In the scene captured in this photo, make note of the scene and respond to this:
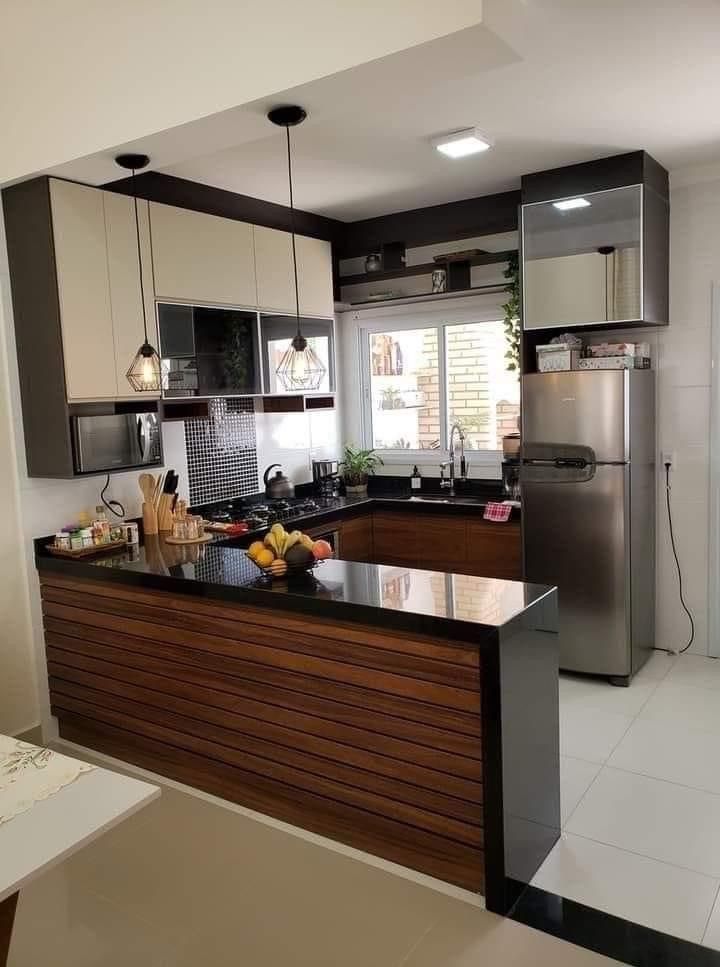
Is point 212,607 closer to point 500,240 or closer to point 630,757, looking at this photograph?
point 630,757

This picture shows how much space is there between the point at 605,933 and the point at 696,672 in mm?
2292

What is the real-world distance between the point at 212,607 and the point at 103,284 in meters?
1.60

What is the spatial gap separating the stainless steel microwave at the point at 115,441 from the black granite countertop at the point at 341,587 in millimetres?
439

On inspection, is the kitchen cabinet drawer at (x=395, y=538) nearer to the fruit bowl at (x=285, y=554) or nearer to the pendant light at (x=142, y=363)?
the fruit bowl at (x=285, y=554)

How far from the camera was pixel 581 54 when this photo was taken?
2762mm

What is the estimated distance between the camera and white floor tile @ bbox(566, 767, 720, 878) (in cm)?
277

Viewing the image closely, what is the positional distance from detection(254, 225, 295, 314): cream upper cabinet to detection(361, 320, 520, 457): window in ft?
3.80

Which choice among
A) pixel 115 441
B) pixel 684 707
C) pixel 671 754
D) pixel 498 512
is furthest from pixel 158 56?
pixel 684 707

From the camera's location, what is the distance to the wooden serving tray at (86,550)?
3625 millimetres

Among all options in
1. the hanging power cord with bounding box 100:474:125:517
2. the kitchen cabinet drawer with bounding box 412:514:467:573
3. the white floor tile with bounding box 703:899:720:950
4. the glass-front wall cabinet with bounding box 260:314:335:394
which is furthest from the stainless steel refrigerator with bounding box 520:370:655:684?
the hanging power cord with bounding box 100:474:125:517

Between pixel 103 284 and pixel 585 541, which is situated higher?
pixel 103 284

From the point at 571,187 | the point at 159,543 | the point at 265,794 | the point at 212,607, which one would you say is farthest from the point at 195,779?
the point at 571,187

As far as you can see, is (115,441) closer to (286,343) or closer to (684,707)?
(286,343)

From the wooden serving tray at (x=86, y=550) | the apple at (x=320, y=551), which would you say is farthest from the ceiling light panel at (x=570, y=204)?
the wooden serving tray at (x=86, y=550)
